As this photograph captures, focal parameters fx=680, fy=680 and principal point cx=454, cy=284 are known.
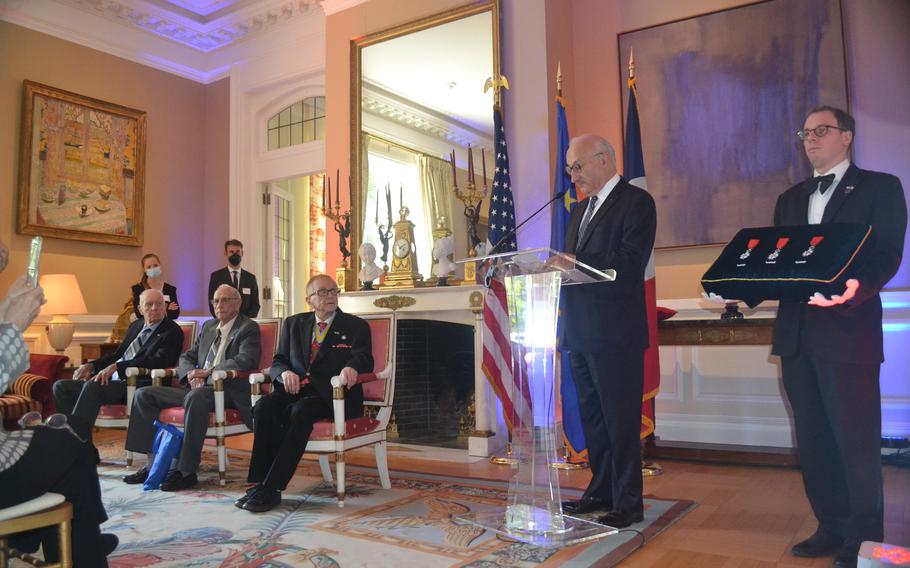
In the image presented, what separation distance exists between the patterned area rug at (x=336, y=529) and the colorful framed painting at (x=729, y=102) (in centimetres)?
233

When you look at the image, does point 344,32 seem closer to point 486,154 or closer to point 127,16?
point 486,154

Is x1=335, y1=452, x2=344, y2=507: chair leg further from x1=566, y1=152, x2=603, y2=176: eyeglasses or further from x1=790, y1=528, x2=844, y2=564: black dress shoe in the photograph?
x1=790, y1=528, x2=844, y2=564: black dress shoe

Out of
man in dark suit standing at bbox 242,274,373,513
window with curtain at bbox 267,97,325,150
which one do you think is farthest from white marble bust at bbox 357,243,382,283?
window with curtain at bbox 267,97,325,150

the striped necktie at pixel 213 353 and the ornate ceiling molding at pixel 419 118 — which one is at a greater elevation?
the ornate ceiling molding at pixel 419 118

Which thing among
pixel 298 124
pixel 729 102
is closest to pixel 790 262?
pixel 729 102

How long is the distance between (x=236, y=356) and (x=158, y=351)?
0.69 meters

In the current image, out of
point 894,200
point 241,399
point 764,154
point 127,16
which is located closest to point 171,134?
point 127,16

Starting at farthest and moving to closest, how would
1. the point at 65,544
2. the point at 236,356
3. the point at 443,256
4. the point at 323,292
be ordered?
the point at 443,256, the point at 236,356, the point at 323,292, the point at 65,544

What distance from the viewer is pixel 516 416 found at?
262 cm

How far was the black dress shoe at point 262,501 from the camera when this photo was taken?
3105 millimetres

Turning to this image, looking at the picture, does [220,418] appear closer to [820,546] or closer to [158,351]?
[158,351]

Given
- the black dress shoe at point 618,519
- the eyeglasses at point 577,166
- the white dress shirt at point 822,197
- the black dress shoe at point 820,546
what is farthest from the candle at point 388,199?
the black dress shoe at point 820,546

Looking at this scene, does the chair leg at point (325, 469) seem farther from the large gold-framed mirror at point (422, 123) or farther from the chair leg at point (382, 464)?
the large gold-framed mirror at point (422, 123)

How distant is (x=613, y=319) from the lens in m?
2.67
